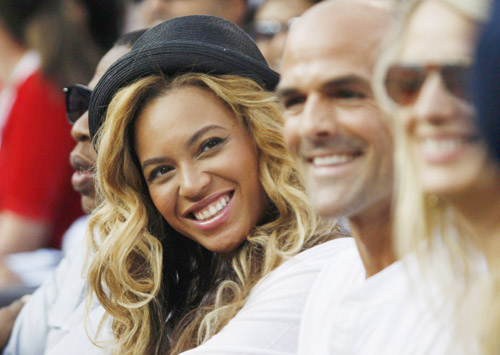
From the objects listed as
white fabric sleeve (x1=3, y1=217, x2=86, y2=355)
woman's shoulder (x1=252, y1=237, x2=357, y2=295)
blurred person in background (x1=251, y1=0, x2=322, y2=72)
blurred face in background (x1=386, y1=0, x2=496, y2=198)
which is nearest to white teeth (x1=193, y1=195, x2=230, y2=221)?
woman's shoulder (x1=252, y1=237, x2=357, y2=295)

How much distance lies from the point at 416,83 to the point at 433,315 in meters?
0.41

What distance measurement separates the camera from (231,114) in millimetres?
2607

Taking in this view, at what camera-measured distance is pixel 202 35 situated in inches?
104

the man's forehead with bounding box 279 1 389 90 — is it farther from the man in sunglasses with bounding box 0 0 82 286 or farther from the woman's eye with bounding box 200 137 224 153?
the man in sunglasses with bounding box 0 0 82 286

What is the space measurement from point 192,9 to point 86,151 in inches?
49.0

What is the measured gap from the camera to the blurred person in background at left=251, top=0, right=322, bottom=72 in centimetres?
424

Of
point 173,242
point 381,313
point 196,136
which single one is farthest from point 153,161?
point 381,313

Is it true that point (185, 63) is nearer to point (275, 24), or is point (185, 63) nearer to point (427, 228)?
point (427, 228)

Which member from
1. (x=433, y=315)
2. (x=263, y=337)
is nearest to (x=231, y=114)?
(x=263, y=337)

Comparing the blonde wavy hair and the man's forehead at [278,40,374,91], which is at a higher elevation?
the man's forehead at [278,40,374,91]

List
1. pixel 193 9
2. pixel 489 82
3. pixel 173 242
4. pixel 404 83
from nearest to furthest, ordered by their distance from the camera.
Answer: pixel 489 82 → pixel 404 83 → pixel 173 242 → pixel 193 9

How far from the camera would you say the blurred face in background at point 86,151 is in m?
3.23

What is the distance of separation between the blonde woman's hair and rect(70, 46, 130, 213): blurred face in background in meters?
1.81

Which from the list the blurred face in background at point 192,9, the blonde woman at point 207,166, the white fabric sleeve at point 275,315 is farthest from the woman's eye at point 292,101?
the blurred face in background at point 192,9
